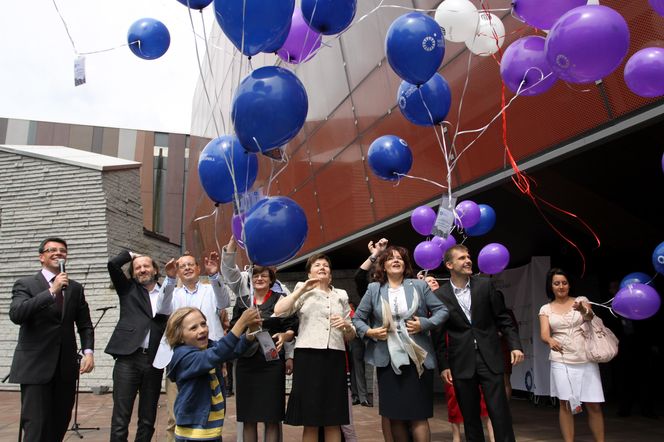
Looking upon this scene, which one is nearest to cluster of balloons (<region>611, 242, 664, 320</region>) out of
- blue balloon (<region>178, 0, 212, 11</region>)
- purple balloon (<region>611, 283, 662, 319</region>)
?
purple balloon (<region>611, 283, 662, 319</region>)

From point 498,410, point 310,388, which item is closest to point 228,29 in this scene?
point 310,388

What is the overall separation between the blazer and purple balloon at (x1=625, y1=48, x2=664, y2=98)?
1.96m

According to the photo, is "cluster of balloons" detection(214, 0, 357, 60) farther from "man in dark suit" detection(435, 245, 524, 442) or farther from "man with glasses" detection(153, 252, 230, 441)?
"man in dark suit" detection(435, 245, 524, 442)

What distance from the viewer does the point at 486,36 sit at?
4.71m

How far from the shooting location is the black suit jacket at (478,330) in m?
4.05

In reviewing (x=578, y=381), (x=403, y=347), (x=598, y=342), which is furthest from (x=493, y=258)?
(x=403, y=347)

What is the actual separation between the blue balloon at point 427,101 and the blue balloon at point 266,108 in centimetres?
159

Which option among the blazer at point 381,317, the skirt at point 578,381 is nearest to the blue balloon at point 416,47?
the blazer at point 381,317

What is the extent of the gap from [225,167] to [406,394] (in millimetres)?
2038

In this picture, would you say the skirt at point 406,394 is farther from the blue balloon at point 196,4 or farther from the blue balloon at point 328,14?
the blue balloon at point 196,4

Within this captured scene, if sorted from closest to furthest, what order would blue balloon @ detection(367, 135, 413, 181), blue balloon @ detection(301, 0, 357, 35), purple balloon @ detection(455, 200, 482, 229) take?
blue balloon @ detection(301, 0, 357, 35) → blue balloon @ detection(367, 135, 413, 181) → purple balloon @ detection(455, 200, 482, 229)

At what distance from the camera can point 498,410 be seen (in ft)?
13.0

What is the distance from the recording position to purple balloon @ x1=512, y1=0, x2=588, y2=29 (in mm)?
3574

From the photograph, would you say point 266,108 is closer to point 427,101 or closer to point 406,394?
point 427,101
